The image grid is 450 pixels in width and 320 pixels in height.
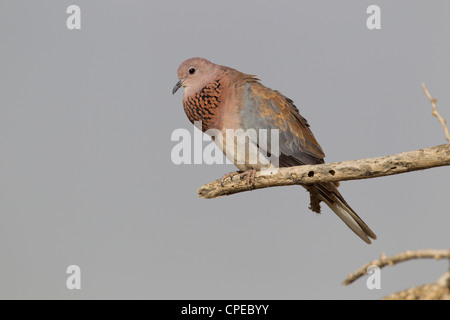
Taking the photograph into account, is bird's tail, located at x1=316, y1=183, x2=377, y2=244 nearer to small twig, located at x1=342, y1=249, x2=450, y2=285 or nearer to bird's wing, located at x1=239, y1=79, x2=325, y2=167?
bird's wing, located at x1=239, y1=79, x2=325, y2=167

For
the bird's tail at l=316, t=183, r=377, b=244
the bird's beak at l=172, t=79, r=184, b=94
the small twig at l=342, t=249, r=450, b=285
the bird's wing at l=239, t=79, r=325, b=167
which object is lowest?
the small twig at l=342, t=249, r=450, b=285

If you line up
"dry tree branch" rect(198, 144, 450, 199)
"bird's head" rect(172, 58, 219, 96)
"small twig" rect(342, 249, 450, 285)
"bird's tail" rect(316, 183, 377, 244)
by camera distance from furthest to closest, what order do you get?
"bird's head" rect(172, 58, 219, 96) < "bird's tail" rect(316, 183, 377, 244) < "dry tree branch" rect(198, 144, 450, 199) < "small twig" rect(342, 249, 450, 285)

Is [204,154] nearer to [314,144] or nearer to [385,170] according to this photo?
[314,144]

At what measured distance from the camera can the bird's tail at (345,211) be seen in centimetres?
350

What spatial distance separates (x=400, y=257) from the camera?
1715 millimetres

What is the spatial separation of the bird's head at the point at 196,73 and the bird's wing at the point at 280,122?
0.24 m

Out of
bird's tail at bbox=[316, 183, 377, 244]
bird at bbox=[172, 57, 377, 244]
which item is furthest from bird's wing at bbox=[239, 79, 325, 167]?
bird's tail at bbox=[316, 183, 377, 244]

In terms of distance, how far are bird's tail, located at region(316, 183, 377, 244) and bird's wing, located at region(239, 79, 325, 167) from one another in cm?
22

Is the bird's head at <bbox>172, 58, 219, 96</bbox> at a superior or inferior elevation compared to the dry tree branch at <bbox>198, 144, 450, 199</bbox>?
superior

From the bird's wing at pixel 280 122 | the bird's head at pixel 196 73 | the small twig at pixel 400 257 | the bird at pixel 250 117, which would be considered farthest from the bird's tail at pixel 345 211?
the small twig at pixel 400 257

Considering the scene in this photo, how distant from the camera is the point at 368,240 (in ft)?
11.6

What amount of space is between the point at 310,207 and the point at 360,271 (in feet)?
6.48

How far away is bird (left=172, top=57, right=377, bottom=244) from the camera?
11.5ft
